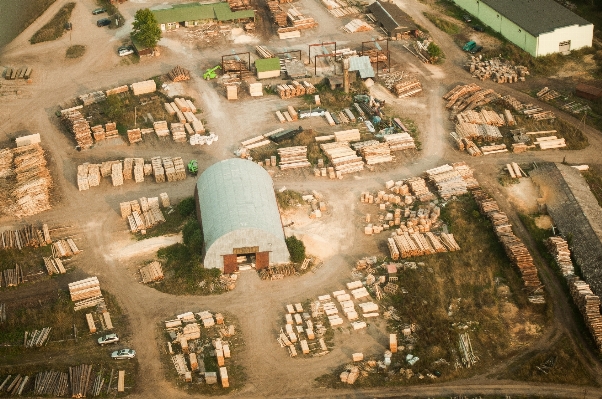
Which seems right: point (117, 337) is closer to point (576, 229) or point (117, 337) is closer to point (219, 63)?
point (576, 229)

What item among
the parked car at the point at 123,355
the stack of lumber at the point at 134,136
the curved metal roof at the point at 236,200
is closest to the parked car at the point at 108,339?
the parked car at the point at 123,355

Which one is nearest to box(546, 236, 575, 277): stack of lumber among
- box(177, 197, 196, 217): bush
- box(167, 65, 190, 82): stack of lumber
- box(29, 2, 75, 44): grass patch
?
box(177, 197, 196, 217): bush

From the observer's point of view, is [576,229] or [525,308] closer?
[525,308]

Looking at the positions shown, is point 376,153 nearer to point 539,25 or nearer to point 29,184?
point 539,25

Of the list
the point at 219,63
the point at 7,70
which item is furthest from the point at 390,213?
the point at 7,70

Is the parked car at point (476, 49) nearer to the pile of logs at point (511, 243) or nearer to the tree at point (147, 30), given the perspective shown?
the pile of logs at point (511, 243)
